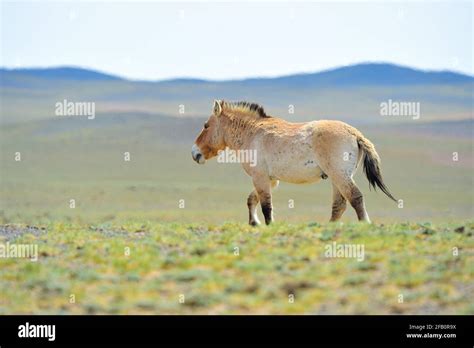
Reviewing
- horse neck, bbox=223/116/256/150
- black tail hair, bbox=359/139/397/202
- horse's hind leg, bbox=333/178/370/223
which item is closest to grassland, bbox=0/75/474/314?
horse's hind leg, bbox=333/178/370/223

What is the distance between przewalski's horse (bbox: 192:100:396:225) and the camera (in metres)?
17.3

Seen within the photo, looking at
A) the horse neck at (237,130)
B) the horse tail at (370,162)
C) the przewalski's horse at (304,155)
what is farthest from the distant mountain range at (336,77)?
the horse tail at (370,162)

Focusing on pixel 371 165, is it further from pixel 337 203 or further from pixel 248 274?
pixel 248 274

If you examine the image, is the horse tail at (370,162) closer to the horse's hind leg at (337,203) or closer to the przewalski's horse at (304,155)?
the przewalski's horse at (304,155)

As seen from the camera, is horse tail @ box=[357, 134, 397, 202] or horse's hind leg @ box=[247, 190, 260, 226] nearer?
horse tail @ box=[357, 134, 397, 202]

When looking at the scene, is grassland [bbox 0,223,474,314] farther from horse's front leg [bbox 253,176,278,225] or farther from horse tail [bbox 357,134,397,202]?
horse's front leg [bbox 253,176,278,225]

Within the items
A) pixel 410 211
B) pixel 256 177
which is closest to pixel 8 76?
pixel 410 211

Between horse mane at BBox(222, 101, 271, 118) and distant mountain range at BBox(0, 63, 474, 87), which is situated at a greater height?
distant mountain range at BBox(0, 63, 474, 87)

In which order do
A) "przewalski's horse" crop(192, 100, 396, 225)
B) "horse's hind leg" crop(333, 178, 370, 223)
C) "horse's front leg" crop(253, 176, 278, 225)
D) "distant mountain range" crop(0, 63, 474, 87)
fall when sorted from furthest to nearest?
"distant mountain range" crop(0, 63, 474, 87) → "horse's front leg" crop(253, 176, 278, 225) → "przewalski's horse" crop(192, 100, 396, 225) → "horse's hind leg" crop(333, 178, 370, 223)

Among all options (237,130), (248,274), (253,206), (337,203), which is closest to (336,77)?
(237,130)

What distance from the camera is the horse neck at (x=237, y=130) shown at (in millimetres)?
19094

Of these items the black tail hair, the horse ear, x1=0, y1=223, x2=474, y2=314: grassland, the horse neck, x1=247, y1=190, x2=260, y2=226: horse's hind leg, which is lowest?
x1=0, y1=223, x2=474, y2=314: grassland
